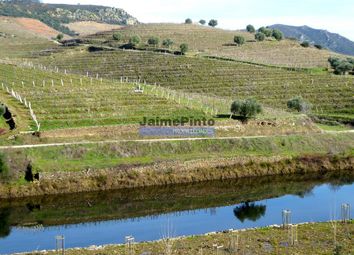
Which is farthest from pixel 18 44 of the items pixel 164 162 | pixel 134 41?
pixel 164 162

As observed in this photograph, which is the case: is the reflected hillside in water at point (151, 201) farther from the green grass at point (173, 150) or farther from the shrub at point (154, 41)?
the shrub at point (154, 41)

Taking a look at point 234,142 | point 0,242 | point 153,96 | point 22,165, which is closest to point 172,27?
point 153,96

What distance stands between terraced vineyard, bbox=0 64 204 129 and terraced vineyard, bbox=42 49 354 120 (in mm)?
20556

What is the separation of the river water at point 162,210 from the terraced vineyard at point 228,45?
6817cm

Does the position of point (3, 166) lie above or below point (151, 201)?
above

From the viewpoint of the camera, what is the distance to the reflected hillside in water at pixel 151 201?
4575 centimetres

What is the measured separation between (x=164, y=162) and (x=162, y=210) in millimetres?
9293

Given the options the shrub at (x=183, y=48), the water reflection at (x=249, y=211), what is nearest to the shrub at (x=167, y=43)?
the shrub at (x=183, y=48)

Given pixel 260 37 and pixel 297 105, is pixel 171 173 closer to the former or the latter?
pixel 297 105

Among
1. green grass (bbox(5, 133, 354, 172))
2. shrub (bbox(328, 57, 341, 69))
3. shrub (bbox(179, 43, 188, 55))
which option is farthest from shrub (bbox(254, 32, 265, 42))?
green grass (bbox(5, 133, 354, 172))

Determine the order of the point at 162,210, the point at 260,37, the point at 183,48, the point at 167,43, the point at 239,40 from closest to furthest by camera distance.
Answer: the point at 162,210, the point at 183,48, the point at 167,43, the point at 239,40, the point at 260,37

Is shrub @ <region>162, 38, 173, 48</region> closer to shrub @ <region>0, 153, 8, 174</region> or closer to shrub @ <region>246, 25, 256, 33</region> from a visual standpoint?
shrub @ <region>246, 25, 256, 33</region>

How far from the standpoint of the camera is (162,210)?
48125 mm

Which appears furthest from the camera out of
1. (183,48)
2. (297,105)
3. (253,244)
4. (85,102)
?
(183,48)
